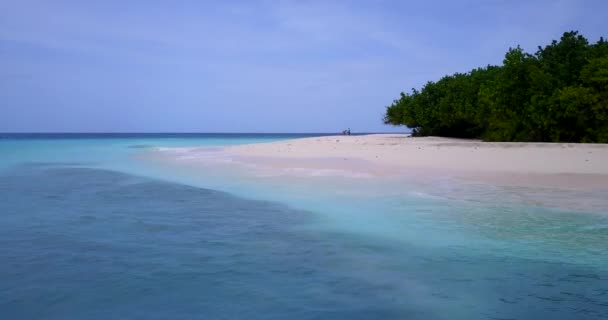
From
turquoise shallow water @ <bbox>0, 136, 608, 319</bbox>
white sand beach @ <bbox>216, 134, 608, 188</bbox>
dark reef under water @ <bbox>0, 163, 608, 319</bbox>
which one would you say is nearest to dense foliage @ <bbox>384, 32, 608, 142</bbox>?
white sand beach @ <bbox>216, 134, 608, 188</bbox>

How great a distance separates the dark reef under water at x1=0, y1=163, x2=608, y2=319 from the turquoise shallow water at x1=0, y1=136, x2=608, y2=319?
0.06 feet

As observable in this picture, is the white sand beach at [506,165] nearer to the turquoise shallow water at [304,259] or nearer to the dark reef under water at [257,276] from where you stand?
the turquoise shallow water at [304,259]

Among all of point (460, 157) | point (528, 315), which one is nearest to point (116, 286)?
point (528, 315)

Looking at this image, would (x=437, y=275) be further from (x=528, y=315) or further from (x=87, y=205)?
(x=87, y=205)

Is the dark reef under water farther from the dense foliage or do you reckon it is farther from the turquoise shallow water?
the dense foliage

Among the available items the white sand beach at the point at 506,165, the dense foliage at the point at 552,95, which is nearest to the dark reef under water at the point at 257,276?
the white sand beach at the point at 506,165

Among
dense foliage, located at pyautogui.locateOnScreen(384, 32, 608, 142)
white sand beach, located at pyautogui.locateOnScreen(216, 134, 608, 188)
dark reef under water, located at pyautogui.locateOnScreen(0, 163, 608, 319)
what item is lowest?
dark reef under water, located at pyautogui.locateOnScreen(0, 163, 608, 319)

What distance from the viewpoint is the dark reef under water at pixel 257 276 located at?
424 centimetres

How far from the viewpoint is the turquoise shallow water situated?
432cm

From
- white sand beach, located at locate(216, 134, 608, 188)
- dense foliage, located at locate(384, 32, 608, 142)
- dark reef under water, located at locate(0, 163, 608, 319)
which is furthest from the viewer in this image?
dense foliage, located at locate(384, 32, 608, 142)

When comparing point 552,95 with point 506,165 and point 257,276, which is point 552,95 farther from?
point 257,276

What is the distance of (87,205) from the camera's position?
34.1ft

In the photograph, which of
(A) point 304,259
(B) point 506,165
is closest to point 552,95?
(B) point 506,165

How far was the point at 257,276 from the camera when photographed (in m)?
5.20
